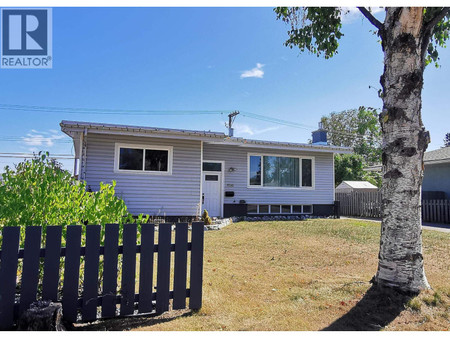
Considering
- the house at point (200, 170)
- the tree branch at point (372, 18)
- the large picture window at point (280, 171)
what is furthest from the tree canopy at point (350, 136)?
the tree branch at point (372, 18)

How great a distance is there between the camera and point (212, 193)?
12508 mm

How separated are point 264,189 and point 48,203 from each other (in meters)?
11.2

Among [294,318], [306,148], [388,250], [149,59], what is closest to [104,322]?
[294,318]

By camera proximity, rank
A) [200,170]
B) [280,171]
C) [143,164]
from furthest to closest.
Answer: [280,171] < [200,170] < [143,164]

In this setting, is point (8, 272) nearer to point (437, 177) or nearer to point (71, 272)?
point (71, 272)

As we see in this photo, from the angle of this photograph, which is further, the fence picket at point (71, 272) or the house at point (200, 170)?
the house at point (200, 170)

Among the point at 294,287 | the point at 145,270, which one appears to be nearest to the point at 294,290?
the point at 294,287

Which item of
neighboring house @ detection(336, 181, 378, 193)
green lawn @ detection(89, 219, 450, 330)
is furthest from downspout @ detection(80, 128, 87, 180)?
neighboring house @ detection(336, 181, 378, 193)

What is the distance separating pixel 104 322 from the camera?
257 centimetres

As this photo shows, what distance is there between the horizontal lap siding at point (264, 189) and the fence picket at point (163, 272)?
9.72m

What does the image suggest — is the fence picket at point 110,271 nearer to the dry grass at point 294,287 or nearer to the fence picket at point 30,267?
the dry grass at point 294,287

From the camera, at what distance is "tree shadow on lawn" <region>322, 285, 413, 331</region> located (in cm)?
250

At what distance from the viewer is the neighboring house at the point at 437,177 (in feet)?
50.6

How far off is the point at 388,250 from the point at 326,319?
1.19 m
